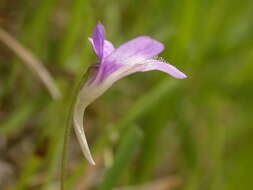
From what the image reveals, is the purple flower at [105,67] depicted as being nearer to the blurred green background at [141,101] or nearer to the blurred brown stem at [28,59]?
the blurred green background at [141,101]

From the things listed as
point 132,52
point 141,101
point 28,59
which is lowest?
point 141,101

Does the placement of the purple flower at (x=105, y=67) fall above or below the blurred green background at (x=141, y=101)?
above

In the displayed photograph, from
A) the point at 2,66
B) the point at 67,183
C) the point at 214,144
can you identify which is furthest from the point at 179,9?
the point at 67,183

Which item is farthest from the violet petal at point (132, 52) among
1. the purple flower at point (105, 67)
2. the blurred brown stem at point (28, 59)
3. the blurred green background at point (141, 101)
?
the blurred brown stem at point (28, 59)

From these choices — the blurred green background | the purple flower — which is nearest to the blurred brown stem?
the blurred green background

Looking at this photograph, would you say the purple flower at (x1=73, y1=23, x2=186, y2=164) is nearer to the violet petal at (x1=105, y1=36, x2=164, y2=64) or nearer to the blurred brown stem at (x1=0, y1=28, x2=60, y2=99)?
the violet petal at (x1=105, y1=36, x2=164, y2=64)

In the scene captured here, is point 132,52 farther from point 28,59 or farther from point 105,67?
point 28,59

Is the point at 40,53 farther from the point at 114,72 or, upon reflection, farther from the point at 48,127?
the point at 114,72

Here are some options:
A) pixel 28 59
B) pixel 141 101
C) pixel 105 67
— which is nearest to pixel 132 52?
pixel 105 67

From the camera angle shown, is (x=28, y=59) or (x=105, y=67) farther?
(x=28, y=59)
